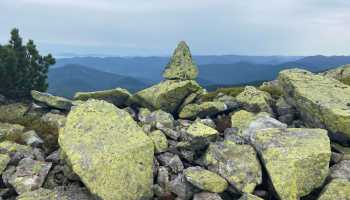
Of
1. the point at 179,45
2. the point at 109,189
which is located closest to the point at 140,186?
the point at 109,189

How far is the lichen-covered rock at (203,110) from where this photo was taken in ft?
105

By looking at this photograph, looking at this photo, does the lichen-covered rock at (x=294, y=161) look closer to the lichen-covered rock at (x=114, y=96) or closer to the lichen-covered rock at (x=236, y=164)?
the lichen-covered rock at (x=236, y=164)

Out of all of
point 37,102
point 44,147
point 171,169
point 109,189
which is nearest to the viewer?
point 109,189

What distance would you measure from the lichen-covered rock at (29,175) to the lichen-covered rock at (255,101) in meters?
15.2

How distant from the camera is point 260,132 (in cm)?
2447

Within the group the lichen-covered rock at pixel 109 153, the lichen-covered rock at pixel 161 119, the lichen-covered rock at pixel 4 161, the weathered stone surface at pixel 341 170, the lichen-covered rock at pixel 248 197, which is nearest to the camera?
the lichen-covered rock at pixel 109 153

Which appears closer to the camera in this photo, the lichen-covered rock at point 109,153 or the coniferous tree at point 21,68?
the lichen-covered rock at point 109,153

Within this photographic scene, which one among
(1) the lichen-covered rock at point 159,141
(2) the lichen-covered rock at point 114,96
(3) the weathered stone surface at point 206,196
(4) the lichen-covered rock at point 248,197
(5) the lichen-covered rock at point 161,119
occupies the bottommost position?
(3) the weathered stone surface at point 206,196

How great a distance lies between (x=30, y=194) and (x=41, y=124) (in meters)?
9.34

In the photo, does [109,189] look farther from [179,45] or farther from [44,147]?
[179,45]

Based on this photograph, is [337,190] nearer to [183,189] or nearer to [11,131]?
[183,189]

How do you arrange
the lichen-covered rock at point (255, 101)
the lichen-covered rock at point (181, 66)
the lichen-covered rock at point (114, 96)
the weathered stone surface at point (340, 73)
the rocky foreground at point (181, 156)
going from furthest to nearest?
the weathered stone surface at point (340, 73), the lichen-covered rock at point (181, 66), the lichen-covered rock at point (114, 96), the lichen-covered rock at point (255, 101), the rocky foreground at point (181, 156)

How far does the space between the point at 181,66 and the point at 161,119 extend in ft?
36.7

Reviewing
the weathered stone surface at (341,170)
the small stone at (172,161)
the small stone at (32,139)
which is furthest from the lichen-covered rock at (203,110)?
the small stone at (32,139)
